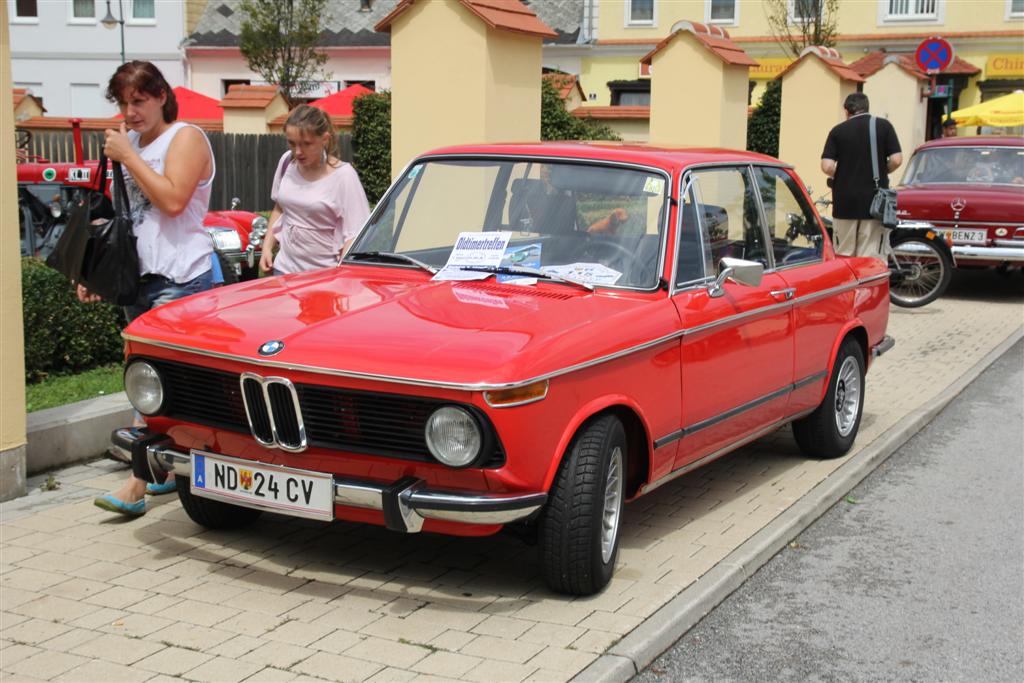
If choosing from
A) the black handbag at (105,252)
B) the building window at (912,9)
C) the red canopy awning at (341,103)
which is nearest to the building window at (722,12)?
the building window at (912,9)

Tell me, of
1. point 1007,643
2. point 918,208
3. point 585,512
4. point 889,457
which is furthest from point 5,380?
point 918,208

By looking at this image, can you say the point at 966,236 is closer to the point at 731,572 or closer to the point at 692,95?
the point at 692,95

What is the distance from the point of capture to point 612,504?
512 centimetres

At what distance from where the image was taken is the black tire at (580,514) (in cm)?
476

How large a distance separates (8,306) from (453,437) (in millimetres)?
2868

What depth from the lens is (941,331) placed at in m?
12.5

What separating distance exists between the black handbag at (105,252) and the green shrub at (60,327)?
2121 millimetres

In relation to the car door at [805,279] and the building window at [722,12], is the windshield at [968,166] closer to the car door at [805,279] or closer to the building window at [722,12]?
the car door at [805,279]

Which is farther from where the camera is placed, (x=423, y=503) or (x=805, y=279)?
(x=805, y=279)

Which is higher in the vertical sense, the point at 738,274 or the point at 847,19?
the point at 847,19

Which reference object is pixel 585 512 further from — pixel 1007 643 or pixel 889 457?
pixel 889 457

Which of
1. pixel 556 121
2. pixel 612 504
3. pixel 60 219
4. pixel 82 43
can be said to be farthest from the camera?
pixel 82 43

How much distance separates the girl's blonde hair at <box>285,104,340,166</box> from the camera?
6.87 m

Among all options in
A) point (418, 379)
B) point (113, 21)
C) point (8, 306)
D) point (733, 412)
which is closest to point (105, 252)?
point (8, 306)
